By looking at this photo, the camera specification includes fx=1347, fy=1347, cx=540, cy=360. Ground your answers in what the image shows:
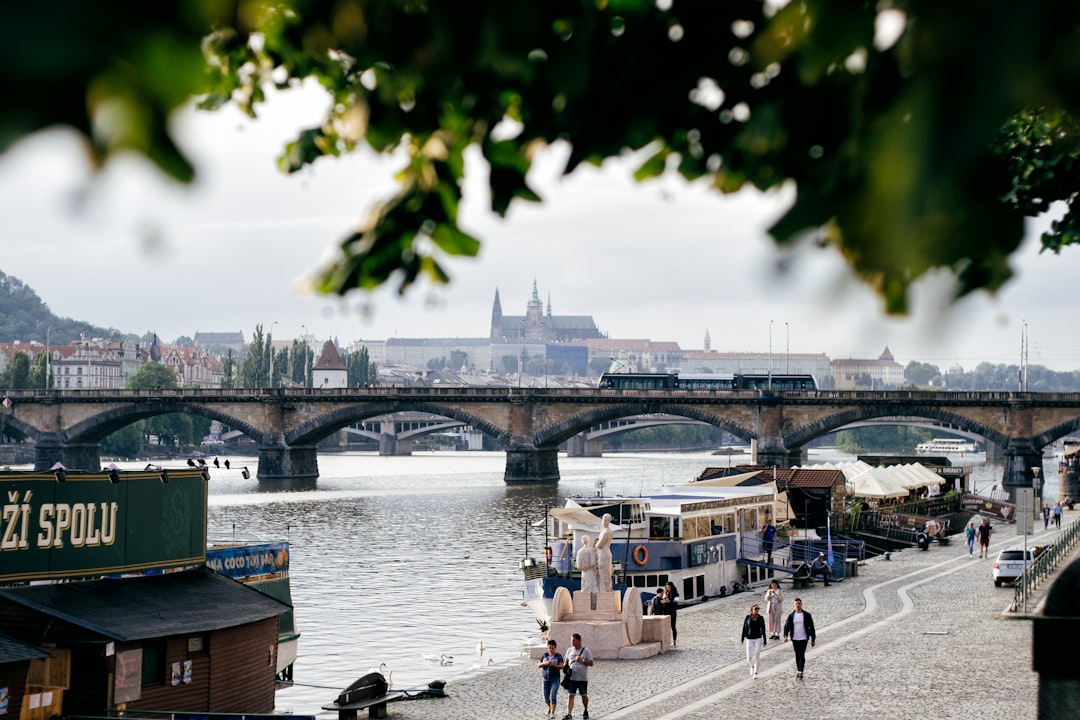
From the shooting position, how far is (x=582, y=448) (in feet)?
575

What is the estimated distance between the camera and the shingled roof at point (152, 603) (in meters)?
21.1

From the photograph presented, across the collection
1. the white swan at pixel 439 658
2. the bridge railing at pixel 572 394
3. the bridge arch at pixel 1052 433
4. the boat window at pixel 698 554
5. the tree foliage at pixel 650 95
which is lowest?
the white swan at pixel 439 658

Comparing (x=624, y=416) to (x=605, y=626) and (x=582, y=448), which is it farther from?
(x=605, y=626)

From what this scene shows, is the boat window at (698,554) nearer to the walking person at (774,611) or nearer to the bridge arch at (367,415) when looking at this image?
the walking person at (774,611)

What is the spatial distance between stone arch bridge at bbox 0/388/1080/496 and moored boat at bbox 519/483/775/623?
55.7m

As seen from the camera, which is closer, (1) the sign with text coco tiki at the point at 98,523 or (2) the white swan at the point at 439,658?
(1) the sign with text coco tiki at the point at 98,523

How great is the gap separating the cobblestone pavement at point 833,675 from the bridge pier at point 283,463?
7905 cm

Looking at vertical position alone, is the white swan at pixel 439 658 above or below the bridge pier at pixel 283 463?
below

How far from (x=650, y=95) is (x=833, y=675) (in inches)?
917

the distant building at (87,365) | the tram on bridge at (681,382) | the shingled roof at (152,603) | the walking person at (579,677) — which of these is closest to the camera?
the shingled roof at (152,603)

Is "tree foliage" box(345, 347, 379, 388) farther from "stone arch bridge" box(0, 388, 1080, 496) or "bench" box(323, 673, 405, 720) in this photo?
"bench" box(323, 673, 405, 720)

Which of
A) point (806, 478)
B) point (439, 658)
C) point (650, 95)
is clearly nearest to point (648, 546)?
point (439, 658)

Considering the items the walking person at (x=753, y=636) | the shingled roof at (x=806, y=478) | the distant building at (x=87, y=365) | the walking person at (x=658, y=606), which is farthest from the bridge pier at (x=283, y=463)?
the walking person at (x=753, y=636)

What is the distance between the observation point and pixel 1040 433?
312 feet
